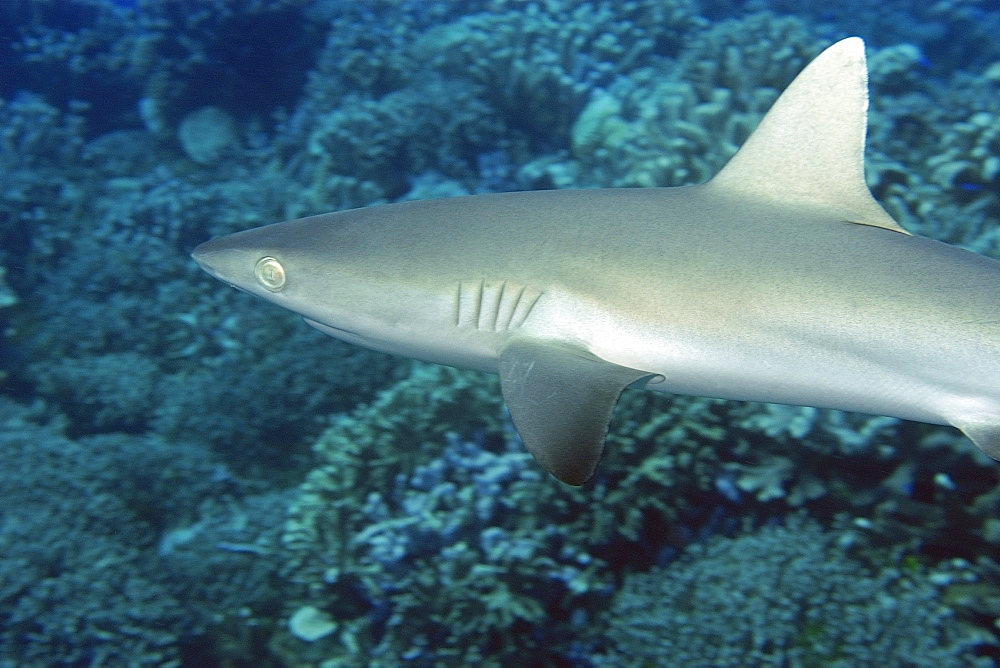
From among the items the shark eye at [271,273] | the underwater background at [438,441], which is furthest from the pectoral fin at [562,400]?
the underwater background at [438,441]

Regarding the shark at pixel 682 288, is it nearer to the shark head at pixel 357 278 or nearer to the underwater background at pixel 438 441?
the shark head at pixel 357 278

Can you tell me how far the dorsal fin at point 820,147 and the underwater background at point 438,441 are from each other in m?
1.27

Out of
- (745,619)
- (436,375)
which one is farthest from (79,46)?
(745,619)

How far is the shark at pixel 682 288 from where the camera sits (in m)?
1.85

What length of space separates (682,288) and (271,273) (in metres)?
1.29

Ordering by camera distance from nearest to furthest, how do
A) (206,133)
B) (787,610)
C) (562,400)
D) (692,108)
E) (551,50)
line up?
(562,400) < (787,610) < (692,108) < (551,50) < (206,133)

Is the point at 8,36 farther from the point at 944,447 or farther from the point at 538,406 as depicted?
the point at 944,447

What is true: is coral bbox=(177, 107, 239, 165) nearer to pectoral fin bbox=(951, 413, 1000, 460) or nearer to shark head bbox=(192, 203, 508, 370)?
shark head bbox=(192, 203, 508, 370)

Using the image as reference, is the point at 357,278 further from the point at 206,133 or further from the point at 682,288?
the point at 206,133

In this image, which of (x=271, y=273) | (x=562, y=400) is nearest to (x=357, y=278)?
(x=271, y=273)

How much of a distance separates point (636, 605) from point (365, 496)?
1.46 m

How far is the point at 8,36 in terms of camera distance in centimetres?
895

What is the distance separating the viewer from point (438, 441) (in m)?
3.47

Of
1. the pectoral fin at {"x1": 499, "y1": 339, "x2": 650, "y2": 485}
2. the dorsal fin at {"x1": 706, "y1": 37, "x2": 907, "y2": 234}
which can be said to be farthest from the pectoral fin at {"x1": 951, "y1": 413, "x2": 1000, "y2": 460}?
the pectoral fin at {"x1": 499, "y1": 339, "x2": 650, "y2": 485}
